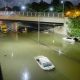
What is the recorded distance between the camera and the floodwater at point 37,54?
91.2 feet

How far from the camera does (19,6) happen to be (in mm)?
82938

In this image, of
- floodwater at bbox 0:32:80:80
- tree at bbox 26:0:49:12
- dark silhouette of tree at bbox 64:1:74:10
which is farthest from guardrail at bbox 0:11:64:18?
dark silhouette of tree at bbox 64:1:74:10

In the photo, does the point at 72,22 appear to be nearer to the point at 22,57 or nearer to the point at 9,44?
the point at 9,44

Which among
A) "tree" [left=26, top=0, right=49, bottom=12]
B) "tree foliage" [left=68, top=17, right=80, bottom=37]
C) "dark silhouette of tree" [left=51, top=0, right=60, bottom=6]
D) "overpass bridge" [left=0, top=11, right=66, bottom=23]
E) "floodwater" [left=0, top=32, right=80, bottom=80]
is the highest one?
"dark silhouette of tree" [left=51, top=0, right=60, bottom=6]

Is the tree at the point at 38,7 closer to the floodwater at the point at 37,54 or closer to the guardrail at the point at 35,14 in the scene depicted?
the guardrail at the point at 35,14

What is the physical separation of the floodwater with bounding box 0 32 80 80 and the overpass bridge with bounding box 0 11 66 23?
18.4ft

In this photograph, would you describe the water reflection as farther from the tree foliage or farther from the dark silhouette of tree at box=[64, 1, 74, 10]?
the dark silhouette of tree at box=[64, 1, 74, 10]

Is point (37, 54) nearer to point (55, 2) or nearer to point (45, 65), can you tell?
point (45, 65)

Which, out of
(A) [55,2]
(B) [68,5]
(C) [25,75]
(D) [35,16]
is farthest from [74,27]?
(A) [55,2]

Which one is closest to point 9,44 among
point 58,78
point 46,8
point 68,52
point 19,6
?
point 68,52

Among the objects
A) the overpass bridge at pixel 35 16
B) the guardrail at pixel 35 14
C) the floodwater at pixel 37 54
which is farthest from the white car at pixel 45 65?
the guardrail at pixel 35 14

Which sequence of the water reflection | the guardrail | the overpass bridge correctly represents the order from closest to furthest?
the water reflection < the overpass bridge < the guardrail

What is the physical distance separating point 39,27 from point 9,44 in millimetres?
21258

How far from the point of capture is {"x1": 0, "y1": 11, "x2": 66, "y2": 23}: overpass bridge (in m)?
54.1
